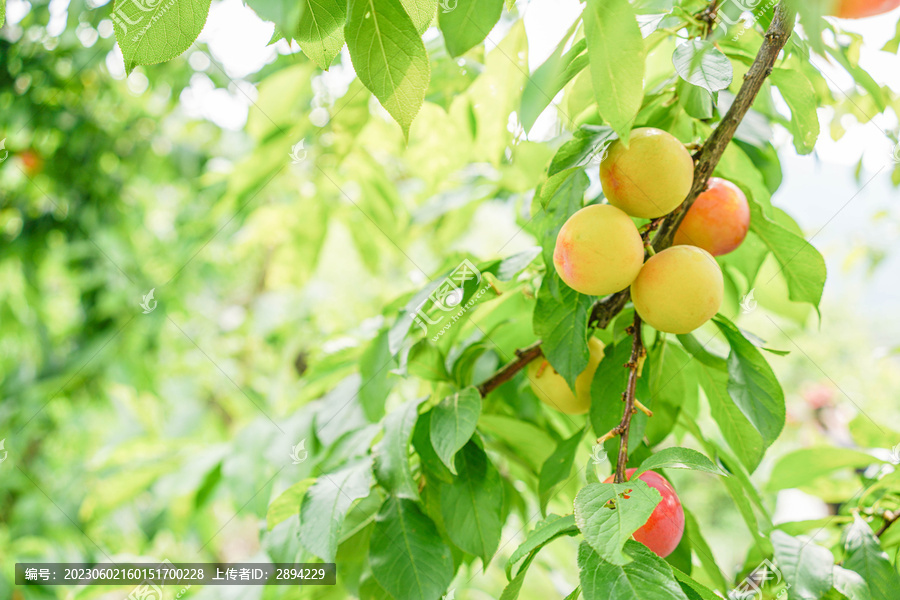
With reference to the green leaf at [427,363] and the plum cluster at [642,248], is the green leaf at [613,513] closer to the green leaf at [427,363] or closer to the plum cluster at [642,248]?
the plum cluster at [642,248]

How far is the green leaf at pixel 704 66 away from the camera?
298mm

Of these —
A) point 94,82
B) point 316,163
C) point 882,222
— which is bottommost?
point 882,222

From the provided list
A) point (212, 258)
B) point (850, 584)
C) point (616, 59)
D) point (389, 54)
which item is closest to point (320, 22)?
point (389, 54)

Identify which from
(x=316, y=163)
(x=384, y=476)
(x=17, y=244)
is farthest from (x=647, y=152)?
(x=17, y=244)

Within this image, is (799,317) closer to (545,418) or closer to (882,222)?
(545,418)

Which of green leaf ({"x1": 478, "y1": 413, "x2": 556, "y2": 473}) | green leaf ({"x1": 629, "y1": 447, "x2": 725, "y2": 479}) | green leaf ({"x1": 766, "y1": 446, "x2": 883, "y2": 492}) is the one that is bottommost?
green leaf ({"x1": 766, "y1": 446, "x2": 883, "y2": 492})

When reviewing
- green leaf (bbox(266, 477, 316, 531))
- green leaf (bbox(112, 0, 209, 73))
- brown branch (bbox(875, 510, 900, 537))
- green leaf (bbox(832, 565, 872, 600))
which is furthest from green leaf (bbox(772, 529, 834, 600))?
green leaf (bbox(112, 0, 209, 73))

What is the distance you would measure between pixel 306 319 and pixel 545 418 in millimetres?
1223

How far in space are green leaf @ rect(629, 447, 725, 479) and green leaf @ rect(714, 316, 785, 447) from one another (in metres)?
0.08

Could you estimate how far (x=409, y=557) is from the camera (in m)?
0.37

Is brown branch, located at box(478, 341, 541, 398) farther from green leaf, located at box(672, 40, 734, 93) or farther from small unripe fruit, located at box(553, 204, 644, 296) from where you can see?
green leaf, located at box(672, 40, 734, 93)

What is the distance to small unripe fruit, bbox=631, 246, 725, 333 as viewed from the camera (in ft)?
1.13

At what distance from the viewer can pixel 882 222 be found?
1.24m

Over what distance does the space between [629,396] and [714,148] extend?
170 mm
